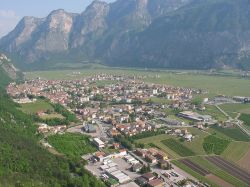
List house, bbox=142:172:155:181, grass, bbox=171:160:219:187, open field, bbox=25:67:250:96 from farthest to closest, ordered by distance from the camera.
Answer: open field, bbox=25:67:250:96, grass, bbox=171:160:219:187, house, bbox=142:172:155:181

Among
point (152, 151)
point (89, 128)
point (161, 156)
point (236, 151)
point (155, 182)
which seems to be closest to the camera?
point (155, 182)

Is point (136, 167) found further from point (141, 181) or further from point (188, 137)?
point (188, 137)

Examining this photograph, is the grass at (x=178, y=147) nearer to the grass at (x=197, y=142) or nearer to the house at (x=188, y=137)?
the grass at (x=197, y=142)

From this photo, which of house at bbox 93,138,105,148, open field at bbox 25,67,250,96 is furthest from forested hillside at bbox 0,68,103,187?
open field at bbox 25,67,250,96

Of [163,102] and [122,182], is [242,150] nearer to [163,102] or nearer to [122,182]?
[122,182]

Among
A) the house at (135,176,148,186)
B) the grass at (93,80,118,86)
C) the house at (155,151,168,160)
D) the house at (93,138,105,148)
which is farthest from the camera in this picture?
the grass at (93,80,118,86)

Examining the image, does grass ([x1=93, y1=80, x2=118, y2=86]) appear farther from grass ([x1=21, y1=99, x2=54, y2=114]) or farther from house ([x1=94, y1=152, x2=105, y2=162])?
house ([x1=94, y1=152, x2=105, y2=162])

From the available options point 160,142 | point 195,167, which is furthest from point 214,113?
point 195,167
